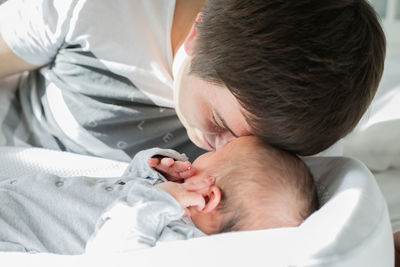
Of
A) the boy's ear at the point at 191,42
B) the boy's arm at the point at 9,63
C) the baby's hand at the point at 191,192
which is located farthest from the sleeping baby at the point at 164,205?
the boy's arm at the point at 9,63

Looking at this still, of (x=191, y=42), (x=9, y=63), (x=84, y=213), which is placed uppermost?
(x=191, y=42)

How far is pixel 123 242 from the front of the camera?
710 millimetres

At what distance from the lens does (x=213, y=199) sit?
0.78m

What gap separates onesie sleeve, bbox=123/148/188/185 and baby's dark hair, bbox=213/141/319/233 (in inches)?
6.3

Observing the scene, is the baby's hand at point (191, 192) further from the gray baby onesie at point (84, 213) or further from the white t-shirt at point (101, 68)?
the white t-shirt at point (101, 68)

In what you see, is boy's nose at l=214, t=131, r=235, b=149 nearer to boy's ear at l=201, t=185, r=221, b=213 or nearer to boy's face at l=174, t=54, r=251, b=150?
boy's face at l=174, t=54, r=251, b=150

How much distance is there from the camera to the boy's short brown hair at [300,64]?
76 centimetres

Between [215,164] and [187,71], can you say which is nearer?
[215,164]

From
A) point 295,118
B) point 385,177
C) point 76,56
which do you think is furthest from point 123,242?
point 385,177

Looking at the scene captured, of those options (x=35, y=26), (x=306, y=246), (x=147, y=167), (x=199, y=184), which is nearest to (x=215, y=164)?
(x=199, y=184)

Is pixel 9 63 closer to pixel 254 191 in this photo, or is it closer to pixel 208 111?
pixel 208 111

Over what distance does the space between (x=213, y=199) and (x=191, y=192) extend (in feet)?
0.13

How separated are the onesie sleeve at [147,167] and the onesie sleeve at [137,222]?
13 cm

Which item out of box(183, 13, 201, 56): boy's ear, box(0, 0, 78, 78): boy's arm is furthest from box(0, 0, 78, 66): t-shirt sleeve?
box(183, 13, 201, 56): boy's ear
